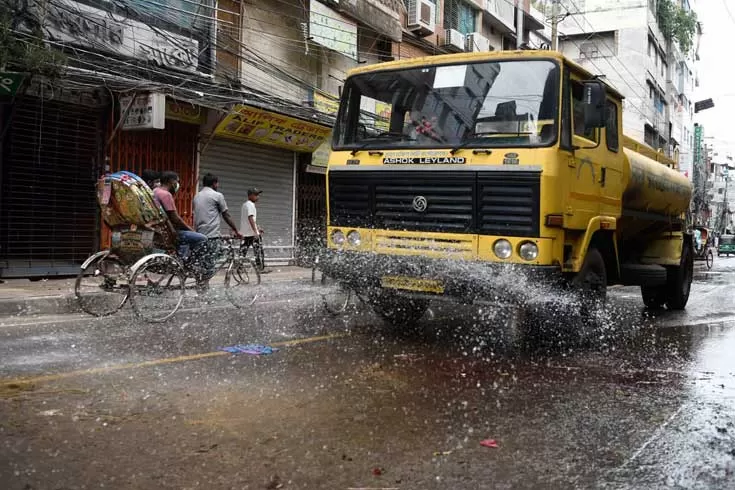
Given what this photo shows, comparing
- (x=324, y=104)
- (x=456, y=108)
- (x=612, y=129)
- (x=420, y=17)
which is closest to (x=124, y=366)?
(x=456, y=108)

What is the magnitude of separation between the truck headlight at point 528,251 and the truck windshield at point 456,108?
2.82 feet

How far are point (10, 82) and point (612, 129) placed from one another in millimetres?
8044

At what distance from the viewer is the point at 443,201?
19.3ft

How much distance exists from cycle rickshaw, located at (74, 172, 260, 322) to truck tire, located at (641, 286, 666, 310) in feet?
21.2

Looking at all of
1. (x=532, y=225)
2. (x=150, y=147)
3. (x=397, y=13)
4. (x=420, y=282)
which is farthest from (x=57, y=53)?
(x=397, y=13)

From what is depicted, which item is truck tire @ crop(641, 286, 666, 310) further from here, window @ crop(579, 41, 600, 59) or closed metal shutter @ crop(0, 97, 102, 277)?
window @ crop(579, 41, 600, 59)

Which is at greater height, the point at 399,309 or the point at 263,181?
the point at 263,181

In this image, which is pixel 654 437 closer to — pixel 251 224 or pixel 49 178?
pixel 251 224

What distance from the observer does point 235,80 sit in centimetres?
1465

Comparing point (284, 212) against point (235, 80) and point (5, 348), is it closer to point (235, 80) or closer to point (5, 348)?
point (235, 80)

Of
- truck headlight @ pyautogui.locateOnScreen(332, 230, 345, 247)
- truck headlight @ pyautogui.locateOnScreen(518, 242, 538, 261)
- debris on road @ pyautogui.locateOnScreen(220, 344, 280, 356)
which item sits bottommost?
debris on road @ pyautogui.locateOnScreen(220, 344, 280, 356)

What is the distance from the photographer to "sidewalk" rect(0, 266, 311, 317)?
799 centimetres

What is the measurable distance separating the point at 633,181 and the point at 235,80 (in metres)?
9.71

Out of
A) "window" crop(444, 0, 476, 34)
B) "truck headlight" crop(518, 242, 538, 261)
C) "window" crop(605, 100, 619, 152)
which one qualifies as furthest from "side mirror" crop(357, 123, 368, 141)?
"window" crop(444, 0, 476, 34)
